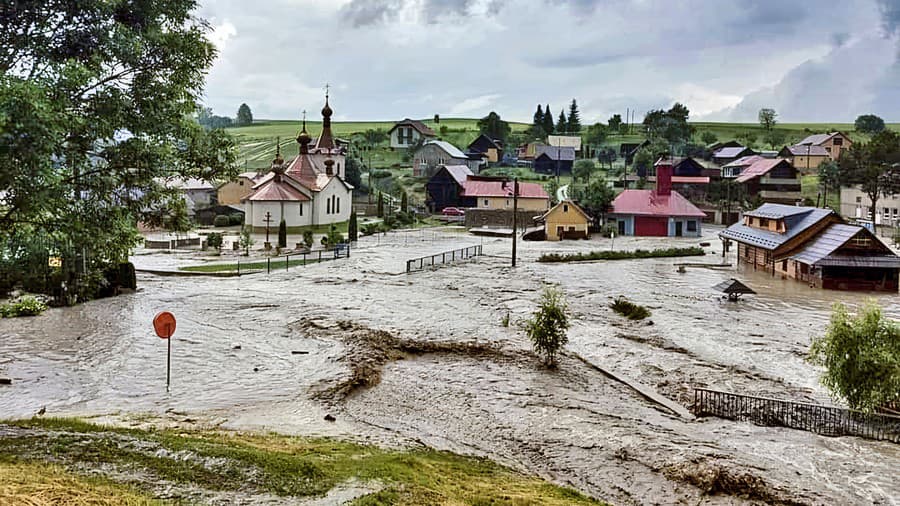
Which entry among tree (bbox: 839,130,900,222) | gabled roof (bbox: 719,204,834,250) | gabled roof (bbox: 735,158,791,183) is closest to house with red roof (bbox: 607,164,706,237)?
tree (bbox: 839,130,900,222)

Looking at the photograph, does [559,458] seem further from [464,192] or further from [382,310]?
[464,192]

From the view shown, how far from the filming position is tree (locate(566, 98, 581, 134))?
145375 mm

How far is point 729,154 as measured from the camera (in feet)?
332

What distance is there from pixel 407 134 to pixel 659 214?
61.9 metres

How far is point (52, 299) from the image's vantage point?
84.3 feet

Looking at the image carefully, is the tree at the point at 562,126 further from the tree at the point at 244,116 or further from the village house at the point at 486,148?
the tree at the point at 244,116

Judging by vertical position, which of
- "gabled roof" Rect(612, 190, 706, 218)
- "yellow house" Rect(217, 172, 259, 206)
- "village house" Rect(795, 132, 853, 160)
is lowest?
"gabled roof" Rect(612, 190, 706, 218)

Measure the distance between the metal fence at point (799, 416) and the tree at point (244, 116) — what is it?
18853 cm

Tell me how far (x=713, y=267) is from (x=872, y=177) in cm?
3054

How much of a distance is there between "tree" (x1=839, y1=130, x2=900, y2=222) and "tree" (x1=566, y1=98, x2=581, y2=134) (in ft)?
268

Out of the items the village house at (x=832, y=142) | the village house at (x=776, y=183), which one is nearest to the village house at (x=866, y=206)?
the village house at (x=776, y=183)

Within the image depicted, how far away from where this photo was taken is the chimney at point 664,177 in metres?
61.9

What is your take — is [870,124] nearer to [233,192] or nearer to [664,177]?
[664,177]

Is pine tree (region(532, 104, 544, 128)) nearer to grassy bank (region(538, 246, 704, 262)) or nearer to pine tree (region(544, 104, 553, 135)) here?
pine tree (region(544, 104, 553, 135))
